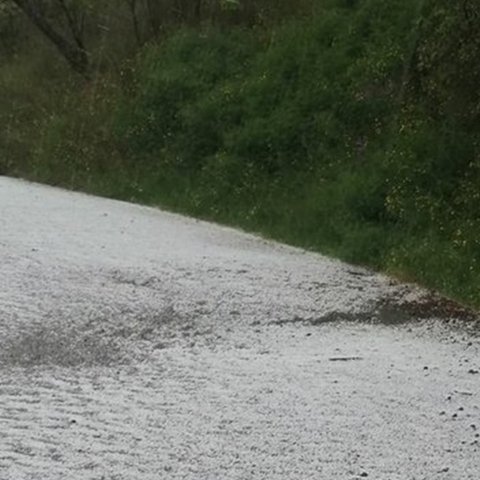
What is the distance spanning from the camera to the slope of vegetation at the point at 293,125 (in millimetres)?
13844

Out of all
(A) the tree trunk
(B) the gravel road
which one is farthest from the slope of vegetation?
(B) the gravel road

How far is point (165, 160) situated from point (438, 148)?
283 inches

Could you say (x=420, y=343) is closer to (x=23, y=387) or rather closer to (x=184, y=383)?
(x=184, y=383)

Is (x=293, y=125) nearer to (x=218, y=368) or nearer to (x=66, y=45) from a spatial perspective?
(x=218, y=368)

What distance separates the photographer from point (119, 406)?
275 inches

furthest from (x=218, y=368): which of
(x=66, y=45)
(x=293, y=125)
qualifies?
(x=66, y=45)

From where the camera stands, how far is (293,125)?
18125 millimetres

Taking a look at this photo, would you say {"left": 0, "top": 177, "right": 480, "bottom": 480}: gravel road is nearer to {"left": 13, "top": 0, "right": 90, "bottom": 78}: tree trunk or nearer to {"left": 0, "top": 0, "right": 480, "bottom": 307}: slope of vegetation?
{"left": 0, "top": 0, "right": 480, "bottom": 307}: slope of vegetation

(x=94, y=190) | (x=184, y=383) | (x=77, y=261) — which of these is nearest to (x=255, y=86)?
(x=94, y=190)

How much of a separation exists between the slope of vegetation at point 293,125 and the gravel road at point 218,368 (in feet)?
5.63

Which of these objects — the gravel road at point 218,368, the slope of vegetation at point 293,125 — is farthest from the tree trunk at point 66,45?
the gravel road at point 218,368

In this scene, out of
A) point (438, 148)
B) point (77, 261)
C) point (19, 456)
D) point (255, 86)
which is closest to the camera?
point (19, 456)

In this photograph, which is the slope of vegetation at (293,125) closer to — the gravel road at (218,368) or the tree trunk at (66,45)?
the tree trunk at (66,45)

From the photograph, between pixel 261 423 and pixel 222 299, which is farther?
pixel 222 299
